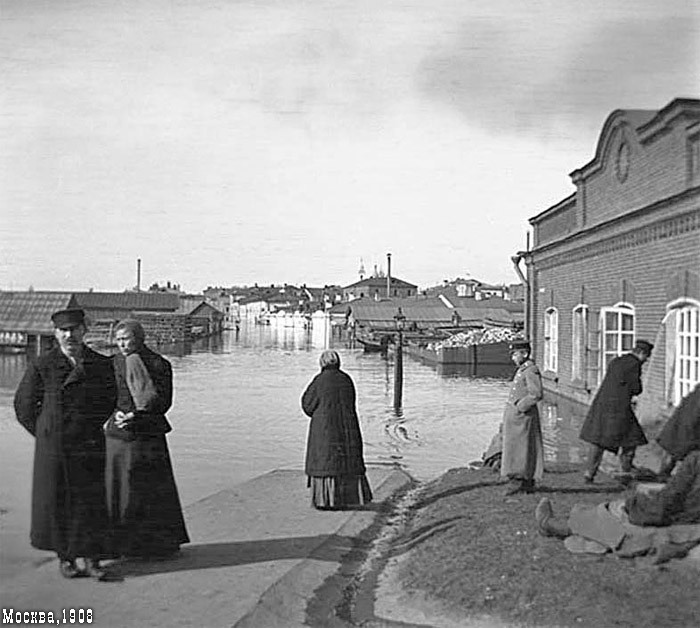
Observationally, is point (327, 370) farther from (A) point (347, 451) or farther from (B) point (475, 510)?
(B) point (475, 510)

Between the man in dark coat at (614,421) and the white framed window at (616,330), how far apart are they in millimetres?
57

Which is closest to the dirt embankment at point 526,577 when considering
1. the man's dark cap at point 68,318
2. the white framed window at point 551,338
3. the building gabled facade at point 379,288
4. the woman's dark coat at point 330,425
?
the woman's dark coat at point 330,425

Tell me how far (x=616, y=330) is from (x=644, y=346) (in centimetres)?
28

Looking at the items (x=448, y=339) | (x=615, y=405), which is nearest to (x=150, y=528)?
(x=615, y=405)

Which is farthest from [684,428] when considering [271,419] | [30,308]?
[271,419]

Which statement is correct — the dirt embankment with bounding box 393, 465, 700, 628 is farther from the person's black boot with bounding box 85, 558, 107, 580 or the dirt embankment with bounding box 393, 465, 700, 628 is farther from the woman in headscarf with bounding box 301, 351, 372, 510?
the person's black boot with bounding box 85, 558, 107, 580

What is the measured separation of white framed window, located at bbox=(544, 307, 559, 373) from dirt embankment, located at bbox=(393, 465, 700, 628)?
2.77 ft

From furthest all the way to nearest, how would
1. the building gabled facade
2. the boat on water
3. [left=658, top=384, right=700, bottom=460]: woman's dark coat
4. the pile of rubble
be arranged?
1. the pile of rubble
2. the boat on water
3. the building gabled facade
4. [left=658, top=384, right=700, bottom=460]: woman's dark coat

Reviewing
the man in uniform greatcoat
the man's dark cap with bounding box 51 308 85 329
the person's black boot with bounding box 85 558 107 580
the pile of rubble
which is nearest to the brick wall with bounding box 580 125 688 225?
the man in uniform greatcoat

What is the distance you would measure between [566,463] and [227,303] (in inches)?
129

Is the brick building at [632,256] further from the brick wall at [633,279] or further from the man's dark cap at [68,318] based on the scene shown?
the man's dark cap at [68,318]

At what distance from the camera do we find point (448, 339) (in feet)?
25.7

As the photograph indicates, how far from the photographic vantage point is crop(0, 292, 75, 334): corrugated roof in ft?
8.85

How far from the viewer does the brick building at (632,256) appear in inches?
116
